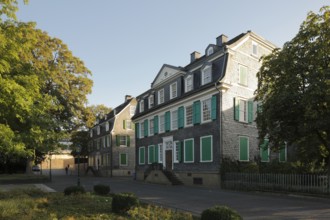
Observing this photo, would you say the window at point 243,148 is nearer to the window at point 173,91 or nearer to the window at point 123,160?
the window at point 173,91

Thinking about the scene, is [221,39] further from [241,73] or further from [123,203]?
[123,203]

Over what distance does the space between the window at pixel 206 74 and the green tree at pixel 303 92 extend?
6827 millimetres

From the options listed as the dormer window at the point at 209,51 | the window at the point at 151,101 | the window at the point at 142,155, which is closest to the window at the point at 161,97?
the window at the point at 151,101

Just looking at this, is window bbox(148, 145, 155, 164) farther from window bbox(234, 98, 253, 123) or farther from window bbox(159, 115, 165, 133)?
window bbox(234, 98, 253, 123)

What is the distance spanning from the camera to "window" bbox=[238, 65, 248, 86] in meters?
25.5

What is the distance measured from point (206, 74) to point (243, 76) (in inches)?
112

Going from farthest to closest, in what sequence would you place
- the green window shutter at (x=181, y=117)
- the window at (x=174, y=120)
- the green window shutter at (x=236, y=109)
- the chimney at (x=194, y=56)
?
the chimney at (x=194, y=56), the window at (x=174, y=120), the green window shutter at (x=181, y=117), the green window shutter at (x=236, y=109)

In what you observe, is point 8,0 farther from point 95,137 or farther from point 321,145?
point 95,137

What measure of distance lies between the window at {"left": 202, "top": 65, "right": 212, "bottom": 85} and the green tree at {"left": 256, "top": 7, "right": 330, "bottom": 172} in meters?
6.83

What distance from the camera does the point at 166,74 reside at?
3189 cm

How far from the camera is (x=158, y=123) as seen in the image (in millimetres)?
32750

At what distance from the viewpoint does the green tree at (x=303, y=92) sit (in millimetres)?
15438

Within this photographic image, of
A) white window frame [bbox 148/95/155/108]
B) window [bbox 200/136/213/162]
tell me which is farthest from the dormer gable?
window [bbox 200/136/213/162]

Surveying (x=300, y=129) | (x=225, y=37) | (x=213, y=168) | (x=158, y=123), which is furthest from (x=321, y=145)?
(x=158, y=123)
